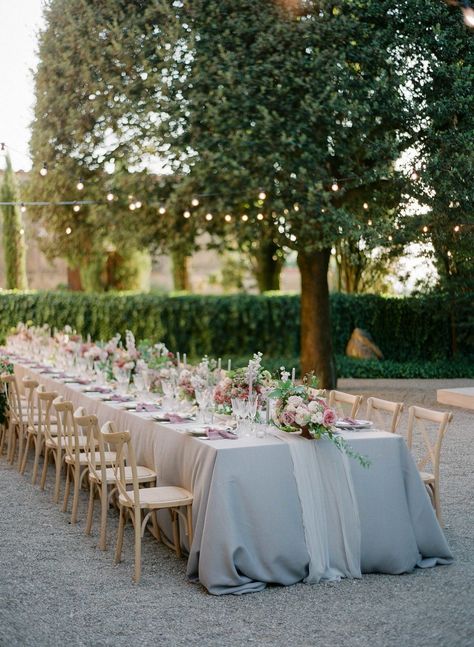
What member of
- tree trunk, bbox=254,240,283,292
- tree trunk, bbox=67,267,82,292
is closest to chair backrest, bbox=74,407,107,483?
tree trunk, bbox=254,240,283,292

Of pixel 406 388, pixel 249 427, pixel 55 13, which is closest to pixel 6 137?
pixel 55 13

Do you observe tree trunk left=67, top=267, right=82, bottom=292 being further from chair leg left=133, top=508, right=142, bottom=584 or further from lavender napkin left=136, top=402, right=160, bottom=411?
chair leg left=133, top=508, right=142, bottom=584

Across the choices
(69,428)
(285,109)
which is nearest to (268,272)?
(285,109)

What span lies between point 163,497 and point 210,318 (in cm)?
1269

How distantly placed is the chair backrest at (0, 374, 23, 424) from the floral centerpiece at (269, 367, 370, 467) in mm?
3864

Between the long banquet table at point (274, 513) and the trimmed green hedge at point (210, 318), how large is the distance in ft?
40.2

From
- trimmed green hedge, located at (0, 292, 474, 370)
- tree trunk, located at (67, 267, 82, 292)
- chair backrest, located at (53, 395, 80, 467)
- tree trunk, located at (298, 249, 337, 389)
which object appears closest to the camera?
chair backrest, located at (53, 395, 80, 467)

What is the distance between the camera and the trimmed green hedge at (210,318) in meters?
18.4

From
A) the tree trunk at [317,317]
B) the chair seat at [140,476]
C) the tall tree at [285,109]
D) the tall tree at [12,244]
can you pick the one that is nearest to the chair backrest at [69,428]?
the chair seat at [140,476]

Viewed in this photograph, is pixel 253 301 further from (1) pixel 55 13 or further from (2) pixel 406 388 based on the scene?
(1) pixel 55 13

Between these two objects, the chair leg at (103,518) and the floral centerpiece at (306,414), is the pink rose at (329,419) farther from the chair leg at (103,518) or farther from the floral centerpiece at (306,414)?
the chair leg at (103,518)

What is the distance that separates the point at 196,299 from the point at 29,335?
18.4 ft

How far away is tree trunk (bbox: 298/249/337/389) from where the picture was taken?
14.5m

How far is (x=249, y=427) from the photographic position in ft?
19.7
